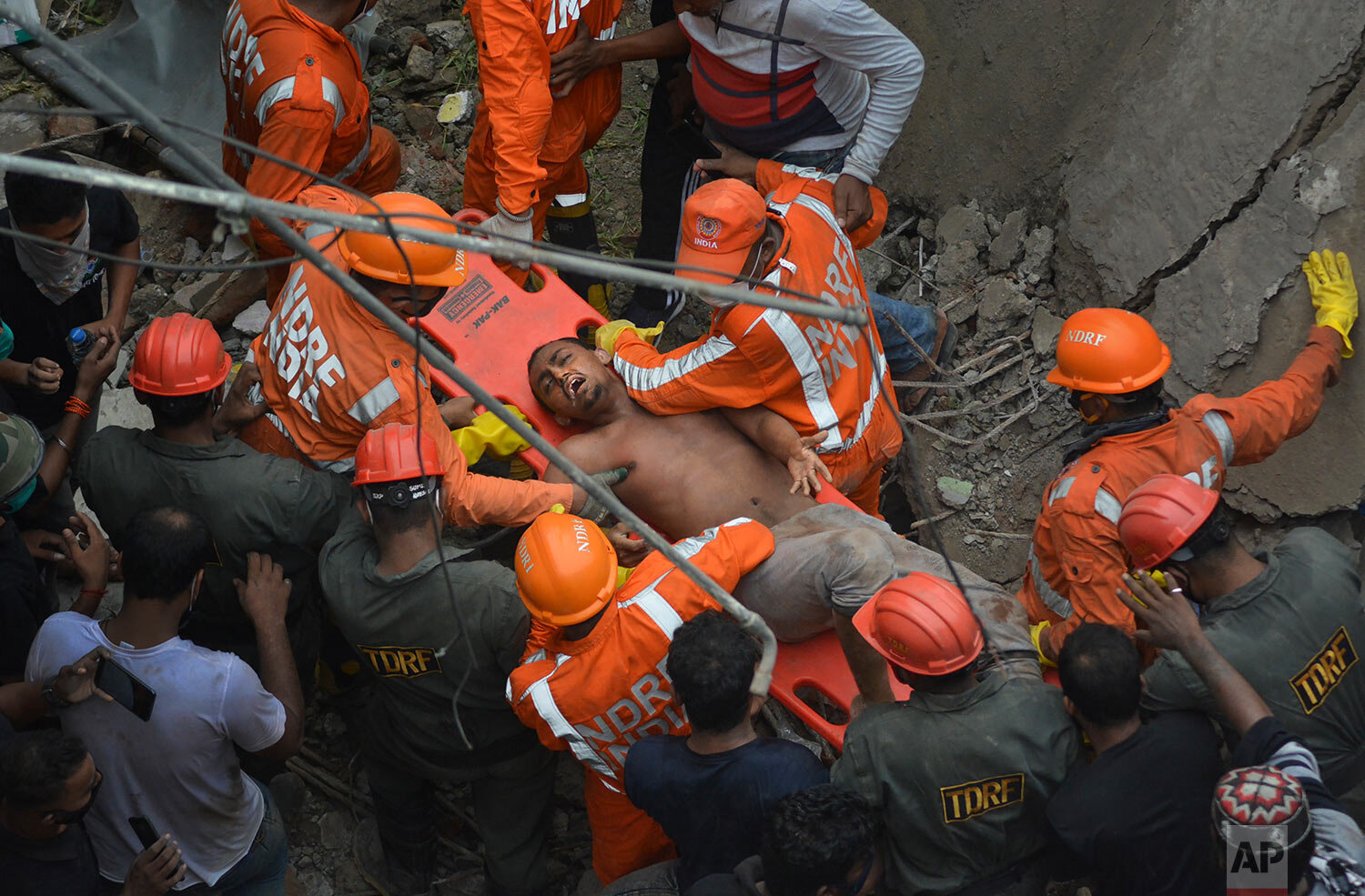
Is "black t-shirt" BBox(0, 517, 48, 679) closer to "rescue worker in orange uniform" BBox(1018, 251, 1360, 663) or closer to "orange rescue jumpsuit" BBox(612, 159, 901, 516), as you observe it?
"orange rescue jumpsuit" BBox(612, 159, 901, 516)

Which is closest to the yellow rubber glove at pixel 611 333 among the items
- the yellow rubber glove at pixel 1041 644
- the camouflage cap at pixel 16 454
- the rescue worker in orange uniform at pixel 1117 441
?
the rescue worker in orange uniform at pixel 1117 441

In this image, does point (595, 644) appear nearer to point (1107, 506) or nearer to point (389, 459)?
point (389, 459)

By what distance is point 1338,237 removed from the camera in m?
3.97

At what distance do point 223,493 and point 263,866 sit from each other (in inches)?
44.8

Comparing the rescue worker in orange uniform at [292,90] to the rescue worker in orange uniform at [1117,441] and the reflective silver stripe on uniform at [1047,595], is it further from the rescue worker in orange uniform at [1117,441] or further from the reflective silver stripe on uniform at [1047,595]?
the reflective silver stripe on uniform at [1047,595]

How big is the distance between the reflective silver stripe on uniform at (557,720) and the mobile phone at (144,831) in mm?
1070

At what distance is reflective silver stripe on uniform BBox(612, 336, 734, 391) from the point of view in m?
4.05

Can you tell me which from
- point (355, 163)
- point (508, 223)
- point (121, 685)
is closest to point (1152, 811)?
point (121, 685)

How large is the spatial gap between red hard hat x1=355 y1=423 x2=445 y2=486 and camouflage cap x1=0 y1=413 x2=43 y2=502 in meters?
1.01

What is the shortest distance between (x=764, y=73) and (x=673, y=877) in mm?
2931

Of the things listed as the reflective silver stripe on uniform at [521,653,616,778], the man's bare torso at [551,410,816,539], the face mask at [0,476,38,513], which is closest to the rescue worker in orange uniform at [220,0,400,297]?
the face mask at [0,476,38,513]

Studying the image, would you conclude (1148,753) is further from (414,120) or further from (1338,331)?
(414,120)

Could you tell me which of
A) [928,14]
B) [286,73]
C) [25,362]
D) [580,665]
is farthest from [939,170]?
[25,362]

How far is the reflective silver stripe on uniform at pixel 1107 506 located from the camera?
339 cm
